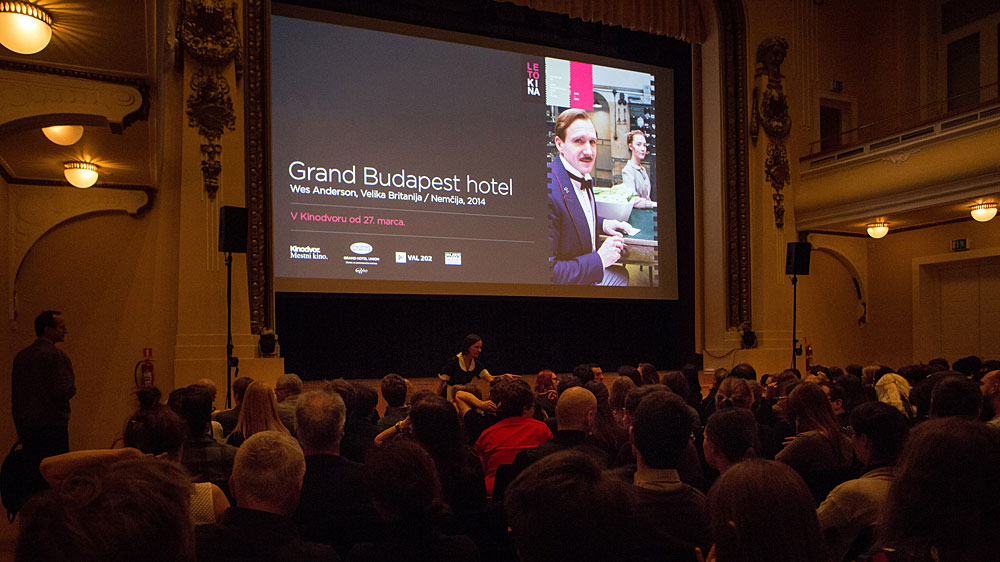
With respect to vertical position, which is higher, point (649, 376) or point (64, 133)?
point (64, 133)

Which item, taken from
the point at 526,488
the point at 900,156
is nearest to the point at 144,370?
the point at 526,488

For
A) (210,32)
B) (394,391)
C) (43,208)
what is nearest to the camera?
(394,391)

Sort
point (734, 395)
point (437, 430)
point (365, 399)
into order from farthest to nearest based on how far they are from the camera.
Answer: point (734, 395) < point (365, 399) < point (437, 430)

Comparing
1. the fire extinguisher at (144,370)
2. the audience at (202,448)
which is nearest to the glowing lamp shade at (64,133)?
the audience at (202,448)

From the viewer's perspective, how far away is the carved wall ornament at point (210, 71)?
7.21m

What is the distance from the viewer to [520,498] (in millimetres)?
1415

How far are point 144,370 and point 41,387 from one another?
2737 mm

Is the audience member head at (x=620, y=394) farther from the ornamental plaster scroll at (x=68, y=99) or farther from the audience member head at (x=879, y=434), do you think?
the ornamental plaster scroll at (x=68, y=99)

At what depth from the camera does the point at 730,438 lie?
2453mm

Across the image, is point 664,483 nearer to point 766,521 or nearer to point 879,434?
point 879,434

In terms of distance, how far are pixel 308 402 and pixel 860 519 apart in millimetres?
1843

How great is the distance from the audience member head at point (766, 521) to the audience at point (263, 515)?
91 cm

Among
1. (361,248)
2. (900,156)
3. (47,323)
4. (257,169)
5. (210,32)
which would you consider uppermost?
(210,32)

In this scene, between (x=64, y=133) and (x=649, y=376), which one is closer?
(x=64, y=133)
